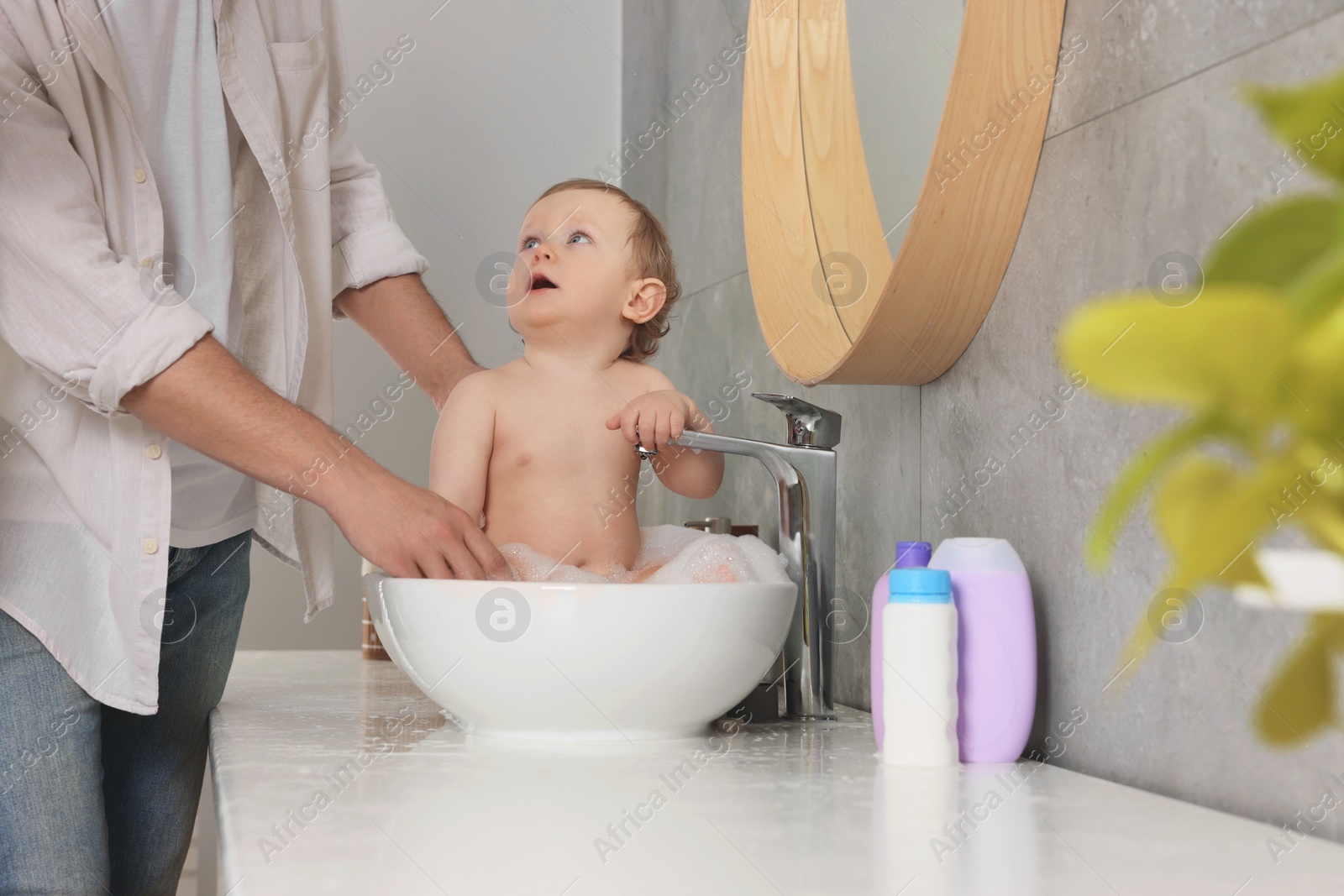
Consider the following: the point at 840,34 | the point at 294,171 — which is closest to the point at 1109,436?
the point at 840,34

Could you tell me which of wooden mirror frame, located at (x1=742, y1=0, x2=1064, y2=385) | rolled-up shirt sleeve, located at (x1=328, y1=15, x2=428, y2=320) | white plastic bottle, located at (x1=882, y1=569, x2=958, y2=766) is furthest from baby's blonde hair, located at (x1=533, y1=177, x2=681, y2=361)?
white plastic bottle, located at (x1=882, y1=569, x2=958, y2=766)

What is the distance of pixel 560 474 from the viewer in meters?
0.94

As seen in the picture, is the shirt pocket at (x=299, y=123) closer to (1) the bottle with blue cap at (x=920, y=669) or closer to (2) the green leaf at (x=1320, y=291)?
(1) the bottle with blue cap at (x=920, y=669)

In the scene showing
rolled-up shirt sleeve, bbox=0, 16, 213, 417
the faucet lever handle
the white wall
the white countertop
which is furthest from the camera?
the white wall

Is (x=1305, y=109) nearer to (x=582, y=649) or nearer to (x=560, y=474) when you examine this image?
(x=582, y=649)

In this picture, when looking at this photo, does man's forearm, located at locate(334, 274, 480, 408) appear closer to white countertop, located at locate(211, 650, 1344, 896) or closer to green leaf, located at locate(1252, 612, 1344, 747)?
white countertop, located at locate(211, 650, 1344, 896)

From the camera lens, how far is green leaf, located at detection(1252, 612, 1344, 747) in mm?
113

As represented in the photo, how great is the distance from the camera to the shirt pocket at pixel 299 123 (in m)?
1.09

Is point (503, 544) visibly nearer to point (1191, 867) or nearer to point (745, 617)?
point (745, 617)

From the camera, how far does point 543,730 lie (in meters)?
0.71

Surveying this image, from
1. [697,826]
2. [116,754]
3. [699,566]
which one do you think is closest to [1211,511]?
[697,826]

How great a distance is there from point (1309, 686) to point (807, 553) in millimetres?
750

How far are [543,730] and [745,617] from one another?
0.16m

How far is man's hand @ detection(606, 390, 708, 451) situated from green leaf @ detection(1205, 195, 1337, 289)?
713 millimetres
